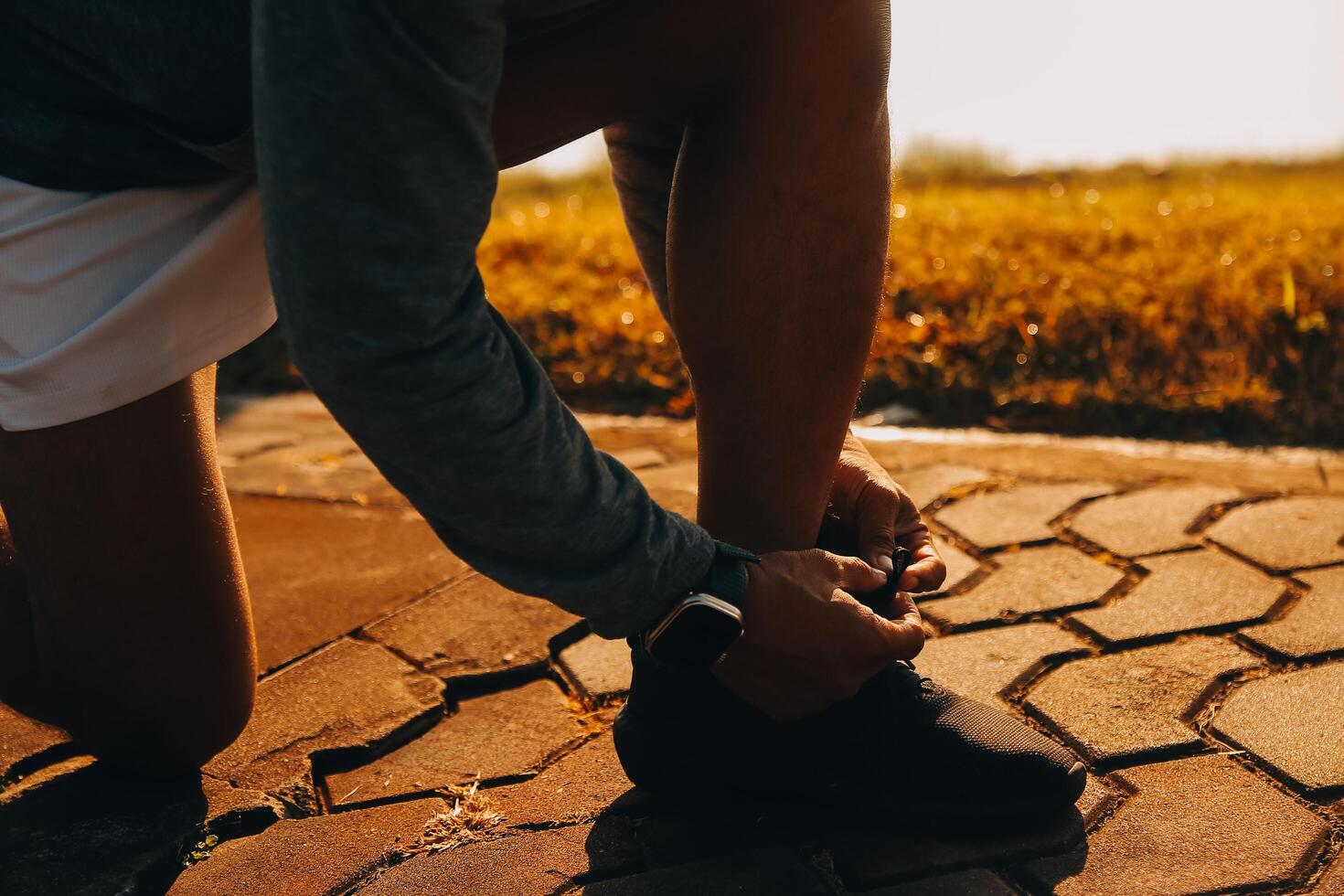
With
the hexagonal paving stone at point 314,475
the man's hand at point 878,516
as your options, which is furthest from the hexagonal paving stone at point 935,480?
the hexagonal paving stone at point 314,475

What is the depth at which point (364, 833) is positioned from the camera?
155 cm

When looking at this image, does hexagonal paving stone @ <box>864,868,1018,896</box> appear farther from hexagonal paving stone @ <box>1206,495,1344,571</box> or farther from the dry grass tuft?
hexagonal paving stone @ <box>1206,495,1344,571</box>

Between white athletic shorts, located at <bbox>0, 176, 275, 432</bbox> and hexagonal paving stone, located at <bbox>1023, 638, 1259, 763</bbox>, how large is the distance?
→ 1178mm

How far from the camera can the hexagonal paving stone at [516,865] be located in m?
1.44

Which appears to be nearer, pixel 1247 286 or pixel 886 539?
pixel 886 539

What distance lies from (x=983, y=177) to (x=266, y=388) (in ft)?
12.7

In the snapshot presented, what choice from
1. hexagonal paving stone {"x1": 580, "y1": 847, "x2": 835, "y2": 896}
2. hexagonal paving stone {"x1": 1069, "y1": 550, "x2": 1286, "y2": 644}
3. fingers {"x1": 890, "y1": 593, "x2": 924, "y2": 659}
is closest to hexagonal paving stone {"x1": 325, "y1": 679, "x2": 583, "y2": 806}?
hexagonal paving stone {"x1": 580, "y1": 847, "x2": 835, "y2": 896}

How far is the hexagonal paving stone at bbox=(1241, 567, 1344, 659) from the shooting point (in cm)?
181

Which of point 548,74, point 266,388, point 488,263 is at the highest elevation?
point 548,74

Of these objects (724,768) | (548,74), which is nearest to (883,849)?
(724,768)

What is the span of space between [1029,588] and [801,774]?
27.8 inches

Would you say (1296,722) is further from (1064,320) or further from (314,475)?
(314,475)

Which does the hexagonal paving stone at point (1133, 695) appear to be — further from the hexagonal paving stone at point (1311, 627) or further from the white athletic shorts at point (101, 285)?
the white athletic shorts at point (101, 285)

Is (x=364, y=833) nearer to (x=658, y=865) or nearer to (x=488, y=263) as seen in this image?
(x=658, y=865)
